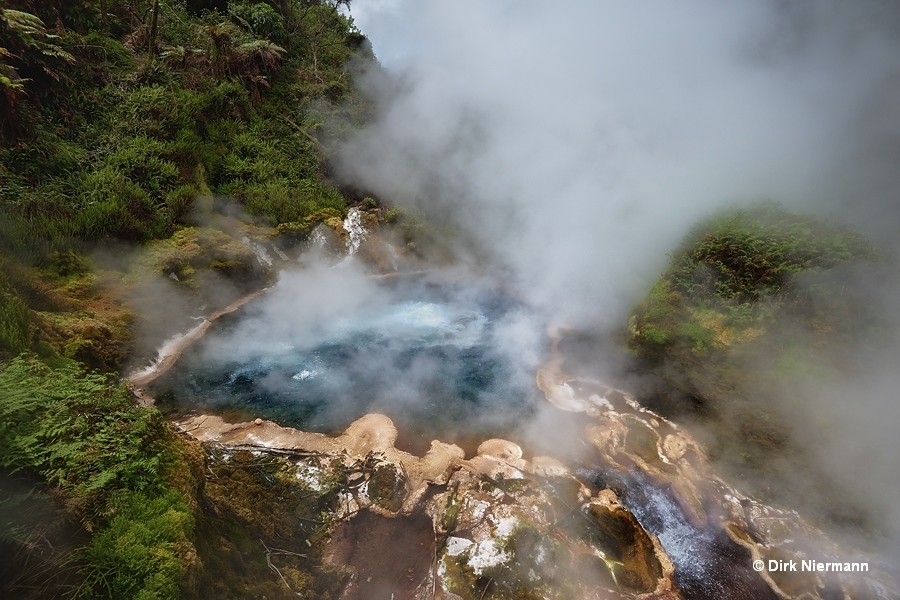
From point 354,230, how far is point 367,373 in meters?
7.36

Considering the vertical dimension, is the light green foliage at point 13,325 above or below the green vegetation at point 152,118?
below

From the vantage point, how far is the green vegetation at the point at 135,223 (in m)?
2.66

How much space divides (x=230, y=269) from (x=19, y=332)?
616cm

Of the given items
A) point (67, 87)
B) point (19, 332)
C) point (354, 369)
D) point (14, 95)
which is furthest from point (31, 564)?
point (67, 87)

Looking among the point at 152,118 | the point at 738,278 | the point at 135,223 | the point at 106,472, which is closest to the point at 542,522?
the point at 106,472

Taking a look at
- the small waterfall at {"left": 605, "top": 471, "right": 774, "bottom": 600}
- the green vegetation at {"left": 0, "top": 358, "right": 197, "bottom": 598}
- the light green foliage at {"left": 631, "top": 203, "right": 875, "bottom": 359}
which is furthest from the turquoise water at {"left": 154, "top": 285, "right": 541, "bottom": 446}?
the green vegetation at {"left": 0, "top": 358, "right": 197, "bottom": 598}

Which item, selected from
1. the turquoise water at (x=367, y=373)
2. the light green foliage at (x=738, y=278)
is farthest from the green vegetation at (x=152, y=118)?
the light green foliage at (x=738, y=278)

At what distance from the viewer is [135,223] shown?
29.9 feet

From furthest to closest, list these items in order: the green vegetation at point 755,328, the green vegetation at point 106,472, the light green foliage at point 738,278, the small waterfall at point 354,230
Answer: the small waterfall at point 354,230 → the light green foliage at point 738,278 → the green vegetation at point 755,328 → the green vegetation at point 106,472

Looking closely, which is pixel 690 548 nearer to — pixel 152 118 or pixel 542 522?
pixel 542 522

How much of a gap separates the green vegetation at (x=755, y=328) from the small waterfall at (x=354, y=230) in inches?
393

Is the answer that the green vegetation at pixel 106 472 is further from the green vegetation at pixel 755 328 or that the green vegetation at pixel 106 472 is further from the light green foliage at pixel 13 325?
the green vegetation at pixel 755 328

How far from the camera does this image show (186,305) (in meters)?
9.41

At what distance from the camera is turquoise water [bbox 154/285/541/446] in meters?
7.20
